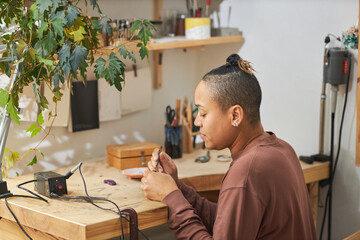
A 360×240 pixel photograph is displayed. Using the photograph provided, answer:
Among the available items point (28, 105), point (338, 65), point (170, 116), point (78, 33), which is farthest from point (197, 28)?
point (78, 33)

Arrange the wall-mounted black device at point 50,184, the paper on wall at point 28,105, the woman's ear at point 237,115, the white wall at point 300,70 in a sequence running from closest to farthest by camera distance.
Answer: the woman's ear at point 237,115
the wall-mounted black device at point 50,184
the paper on wall at point 28,105
the white wall at point 300,70

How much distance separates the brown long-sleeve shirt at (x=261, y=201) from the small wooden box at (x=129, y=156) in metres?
0.81

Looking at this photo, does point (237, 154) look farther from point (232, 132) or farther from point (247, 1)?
point (247, 1)

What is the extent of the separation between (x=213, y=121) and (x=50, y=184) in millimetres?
682

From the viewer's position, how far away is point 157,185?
1963 mm

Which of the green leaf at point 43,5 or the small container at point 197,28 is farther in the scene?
the small container at point 197,28

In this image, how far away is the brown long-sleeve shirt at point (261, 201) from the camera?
1.59 metres

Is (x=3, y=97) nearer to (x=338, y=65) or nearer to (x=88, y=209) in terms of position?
(x=88, y=209)

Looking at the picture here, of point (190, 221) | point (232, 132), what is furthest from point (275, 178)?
point (190, 221)

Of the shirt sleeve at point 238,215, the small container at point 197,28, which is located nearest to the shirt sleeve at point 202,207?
the shirt sleeve at point 238,215

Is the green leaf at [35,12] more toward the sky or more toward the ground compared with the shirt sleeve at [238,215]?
more toward the sky

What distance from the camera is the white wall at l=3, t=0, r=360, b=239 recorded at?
2.65 metres

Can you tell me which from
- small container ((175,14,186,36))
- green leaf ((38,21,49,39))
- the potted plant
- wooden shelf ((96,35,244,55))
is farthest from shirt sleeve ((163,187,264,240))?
small container ((175,14,186,36))

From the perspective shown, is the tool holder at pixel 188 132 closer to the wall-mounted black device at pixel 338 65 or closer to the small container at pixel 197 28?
the small container at pixel 197 28
